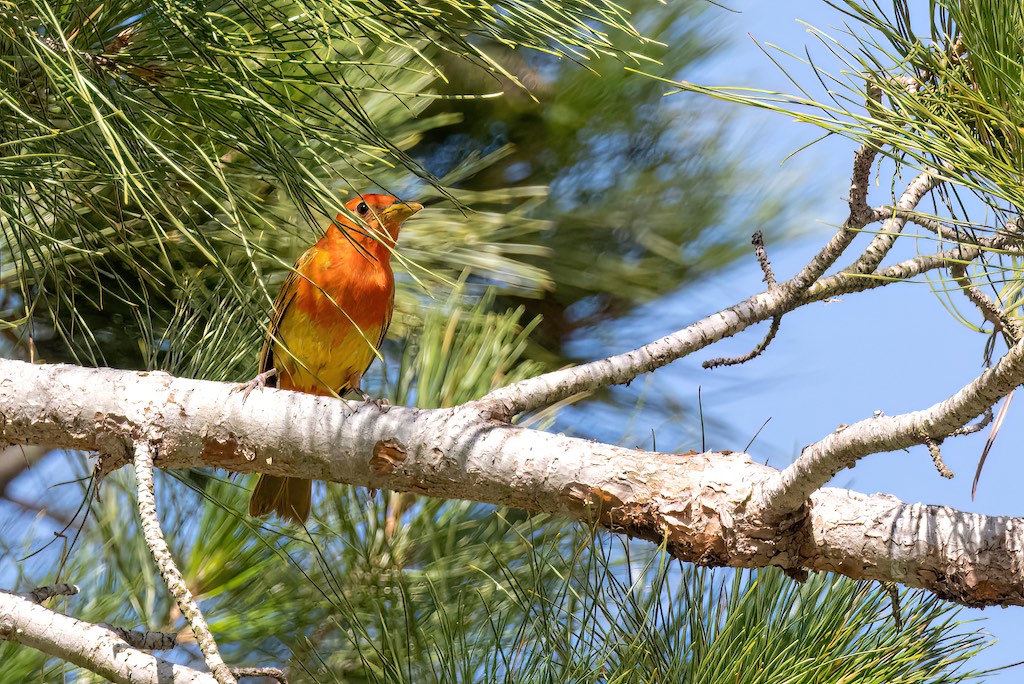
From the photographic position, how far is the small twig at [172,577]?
0.98 meters

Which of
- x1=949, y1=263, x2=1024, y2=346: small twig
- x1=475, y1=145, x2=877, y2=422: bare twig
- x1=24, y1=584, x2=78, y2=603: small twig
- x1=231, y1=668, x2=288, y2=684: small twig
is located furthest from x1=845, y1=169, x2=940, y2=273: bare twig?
x1=24, y1=584, x2=78, y2=603: small twig

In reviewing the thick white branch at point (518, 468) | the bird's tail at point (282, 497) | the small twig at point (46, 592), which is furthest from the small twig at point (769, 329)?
the small twig at point (46, 592)

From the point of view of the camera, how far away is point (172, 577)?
1.06 metres

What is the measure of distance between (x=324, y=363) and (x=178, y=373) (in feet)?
2.17

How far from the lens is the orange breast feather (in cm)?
255

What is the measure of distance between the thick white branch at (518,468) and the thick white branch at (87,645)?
238 millimetres

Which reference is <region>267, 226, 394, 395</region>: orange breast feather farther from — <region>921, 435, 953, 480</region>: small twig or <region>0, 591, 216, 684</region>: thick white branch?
<region>921, 435, 953, 480</region>: small twig

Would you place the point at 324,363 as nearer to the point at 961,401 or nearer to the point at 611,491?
the point at 611,491

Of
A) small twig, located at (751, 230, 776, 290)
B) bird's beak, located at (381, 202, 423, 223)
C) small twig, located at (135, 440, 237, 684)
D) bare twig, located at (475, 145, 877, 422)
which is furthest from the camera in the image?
bird's beak, located at (381, 202, 423, 223)

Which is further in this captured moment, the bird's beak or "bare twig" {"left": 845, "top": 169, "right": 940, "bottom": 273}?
the bird's beak

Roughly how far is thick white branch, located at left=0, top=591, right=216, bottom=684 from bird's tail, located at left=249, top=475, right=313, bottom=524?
1.96ft

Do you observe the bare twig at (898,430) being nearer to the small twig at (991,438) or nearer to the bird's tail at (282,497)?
the small twig at (991,438)

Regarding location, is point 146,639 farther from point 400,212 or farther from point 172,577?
point 400,212

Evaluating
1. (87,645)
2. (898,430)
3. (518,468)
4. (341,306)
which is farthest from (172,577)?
(341,306)
